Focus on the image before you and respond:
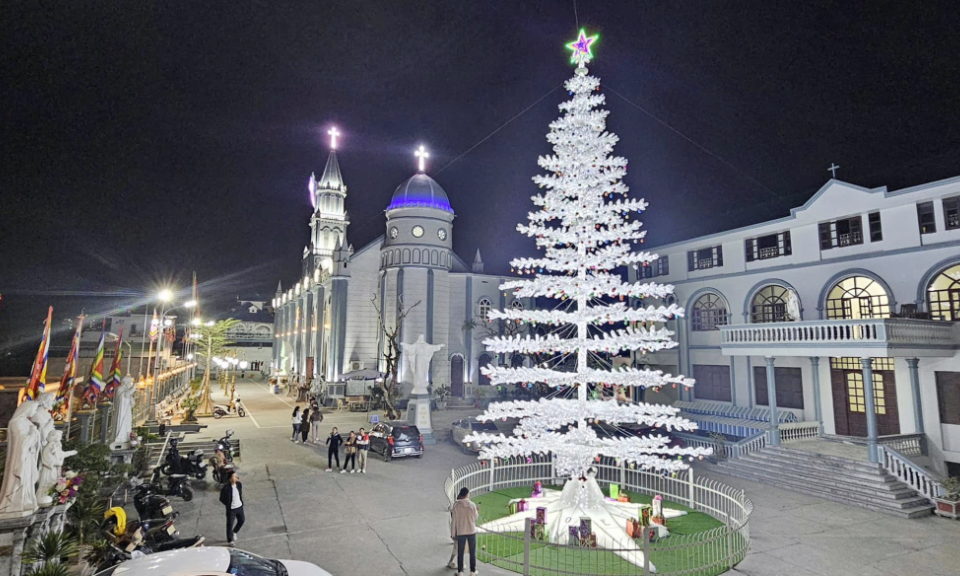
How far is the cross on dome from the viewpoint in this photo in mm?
11664

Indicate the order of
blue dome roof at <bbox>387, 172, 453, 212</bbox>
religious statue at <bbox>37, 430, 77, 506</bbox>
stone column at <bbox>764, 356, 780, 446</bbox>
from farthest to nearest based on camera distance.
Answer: blue dome roof at <bbox>387, 172, 453, 212</bbox>, stone column at <bbox>764, 356, 780, 446</bbox>, religious statue at <bbox>37, 430, 77, 506</bbox>

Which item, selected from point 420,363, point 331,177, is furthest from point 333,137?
point 420,363

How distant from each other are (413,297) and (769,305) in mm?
23613

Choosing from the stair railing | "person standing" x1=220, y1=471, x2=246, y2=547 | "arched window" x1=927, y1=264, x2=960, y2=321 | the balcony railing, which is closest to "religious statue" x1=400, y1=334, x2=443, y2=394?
"person standing" x1=220, y1=471, x2=246, y2=547

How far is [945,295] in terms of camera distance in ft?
55.3

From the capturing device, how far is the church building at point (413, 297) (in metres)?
37.8

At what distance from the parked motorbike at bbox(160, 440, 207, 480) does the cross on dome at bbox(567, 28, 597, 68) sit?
14814 millimetres

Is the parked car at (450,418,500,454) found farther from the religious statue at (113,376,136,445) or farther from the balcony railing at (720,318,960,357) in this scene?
the balcony railing at (720,318,960,357)

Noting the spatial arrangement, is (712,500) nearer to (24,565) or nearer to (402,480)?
(402,480)

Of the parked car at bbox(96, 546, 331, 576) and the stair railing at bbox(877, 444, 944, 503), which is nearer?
the parked car at bbox(96, 546, 331, 576)

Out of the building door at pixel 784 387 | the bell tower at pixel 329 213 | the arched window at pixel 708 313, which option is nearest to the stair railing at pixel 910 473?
A: the building door at pixel 784 387

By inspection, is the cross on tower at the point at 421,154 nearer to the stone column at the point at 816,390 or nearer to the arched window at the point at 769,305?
the arched window at the point at 769,305

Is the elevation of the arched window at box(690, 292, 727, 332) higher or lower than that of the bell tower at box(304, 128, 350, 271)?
lower

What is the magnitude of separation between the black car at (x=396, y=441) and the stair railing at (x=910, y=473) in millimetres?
14967
